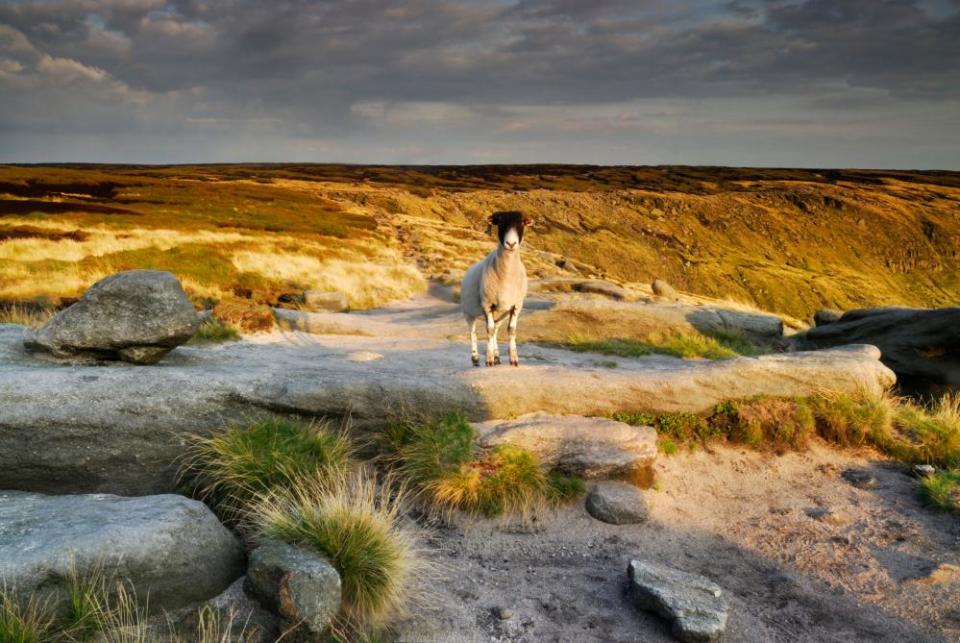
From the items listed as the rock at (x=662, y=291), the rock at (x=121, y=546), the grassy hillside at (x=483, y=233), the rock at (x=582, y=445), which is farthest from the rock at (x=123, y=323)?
the rock at (x=662, y=291)

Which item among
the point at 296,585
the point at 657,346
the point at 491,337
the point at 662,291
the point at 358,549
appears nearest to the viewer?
the point at 296,585

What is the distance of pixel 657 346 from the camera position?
64.3ft

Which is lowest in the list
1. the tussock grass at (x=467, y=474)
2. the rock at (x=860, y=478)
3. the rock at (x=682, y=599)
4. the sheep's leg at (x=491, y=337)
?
the rock at (x=860, y=478)

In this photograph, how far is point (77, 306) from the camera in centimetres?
1102

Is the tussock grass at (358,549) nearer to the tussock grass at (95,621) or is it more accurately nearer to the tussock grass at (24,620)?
the tussock grass at (95,621)

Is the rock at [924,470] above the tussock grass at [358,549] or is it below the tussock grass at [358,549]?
below

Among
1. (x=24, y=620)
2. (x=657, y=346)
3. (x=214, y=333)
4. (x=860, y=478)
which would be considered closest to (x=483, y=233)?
(x=657, y=346)

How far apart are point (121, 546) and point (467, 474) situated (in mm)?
5103

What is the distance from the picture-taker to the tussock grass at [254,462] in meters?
9.37

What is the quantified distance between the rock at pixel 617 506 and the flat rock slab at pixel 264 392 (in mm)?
2092

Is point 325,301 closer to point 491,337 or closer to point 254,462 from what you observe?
point 491,337

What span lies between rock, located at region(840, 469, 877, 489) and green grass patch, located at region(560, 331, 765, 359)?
18.5ft

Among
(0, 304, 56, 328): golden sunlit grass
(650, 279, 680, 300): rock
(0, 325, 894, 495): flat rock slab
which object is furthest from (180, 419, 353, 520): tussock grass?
(650, 279, 680, 300): rock

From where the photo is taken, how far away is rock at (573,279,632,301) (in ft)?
102
